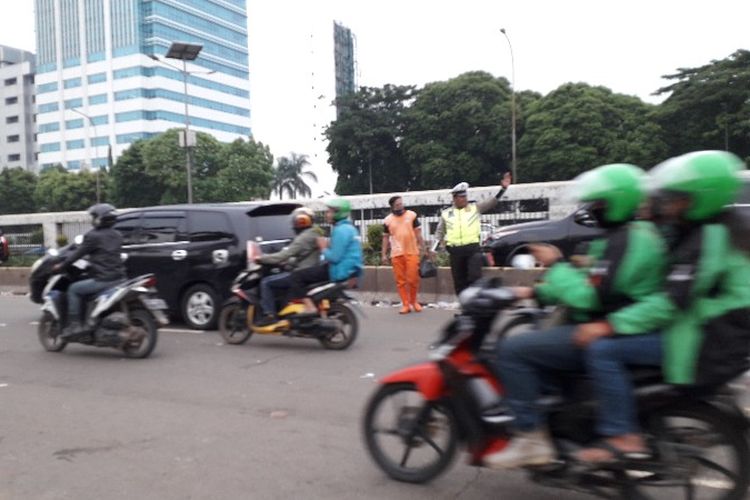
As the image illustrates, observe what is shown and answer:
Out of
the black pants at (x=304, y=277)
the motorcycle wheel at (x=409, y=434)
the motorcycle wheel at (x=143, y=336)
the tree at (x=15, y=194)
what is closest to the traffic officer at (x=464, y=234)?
the black pants at (x=304, y=277)

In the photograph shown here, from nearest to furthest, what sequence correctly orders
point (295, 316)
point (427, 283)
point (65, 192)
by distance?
point (295, 316), point (427, 283), point (65, 192)

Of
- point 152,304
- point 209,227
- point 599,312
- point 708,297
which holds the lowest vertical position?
point 152,304

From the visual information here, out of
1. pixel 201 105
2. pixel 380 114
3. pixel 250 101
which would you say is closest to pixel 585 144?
pixel 380 114

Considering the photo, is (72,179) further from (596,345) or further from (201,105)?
(596,345)

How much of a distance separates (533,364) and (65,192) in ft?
220

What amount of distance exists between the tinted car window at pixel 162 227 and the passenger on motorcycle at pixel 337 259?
2665 mm

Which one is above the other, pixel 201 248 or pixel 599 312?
pixel 201 248

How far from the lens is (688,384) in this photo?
319cm

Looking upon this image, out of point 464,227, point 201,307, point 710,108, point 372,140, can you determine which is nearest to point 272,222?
point 201,307

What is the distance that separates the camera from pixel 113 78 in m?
108

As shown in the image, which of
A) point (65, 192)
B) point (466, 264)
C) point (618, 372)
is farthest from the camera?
point (65, 192)

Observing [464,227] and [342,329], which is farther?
[464,227]

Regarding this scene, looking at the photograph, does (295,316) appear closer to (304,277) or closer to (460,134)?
(304,277)

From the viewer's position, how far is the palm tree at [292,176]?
298 feet
